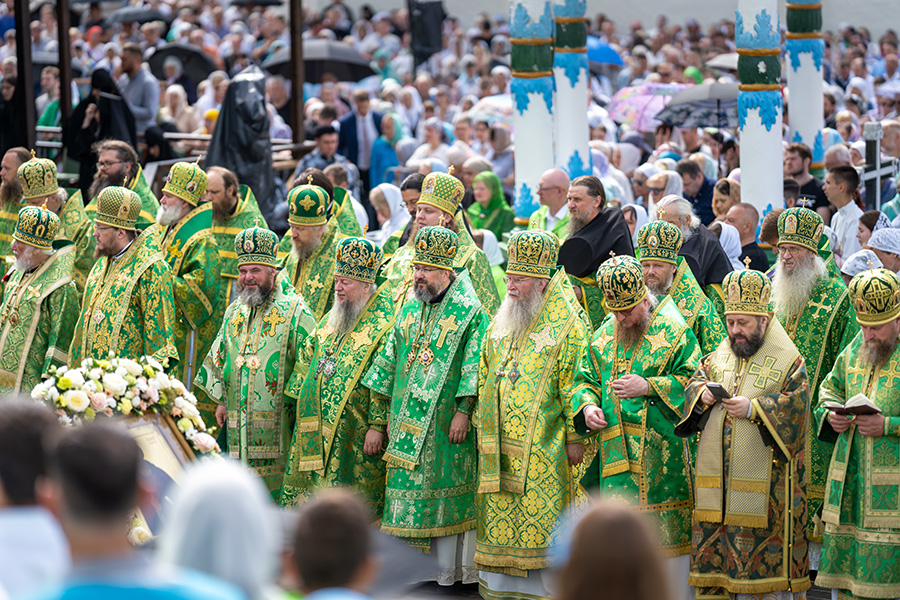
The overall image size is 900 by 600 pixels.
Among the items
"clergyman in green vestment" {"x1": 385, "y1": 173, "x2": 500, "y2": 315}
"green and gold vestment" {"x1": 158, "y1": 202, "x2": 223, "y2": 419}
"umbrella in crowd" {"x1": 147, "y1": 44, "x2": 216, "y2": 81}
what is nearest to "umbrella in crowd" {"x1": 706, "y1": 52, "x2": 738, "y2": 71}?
"umbrella in crowd" {"x1": 147, "y1": 44, "x2": 216, "y2": 81}

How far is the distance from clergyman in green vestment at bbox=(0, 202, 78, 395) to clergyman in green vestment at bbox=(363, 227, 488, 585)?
2.16 metres

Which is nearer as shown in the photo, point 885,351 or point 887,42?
point 885,351

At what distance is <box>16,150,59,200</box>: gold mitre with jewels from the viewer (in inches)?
378

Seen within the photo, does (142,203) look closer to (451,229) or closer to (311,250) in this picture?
(311,250)

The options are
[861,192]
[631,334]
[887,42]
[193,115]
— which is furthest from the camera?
[887,42]

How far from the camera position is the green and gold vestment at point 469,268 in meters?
8.20

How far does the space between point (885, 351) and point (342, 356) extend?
2.87 meters

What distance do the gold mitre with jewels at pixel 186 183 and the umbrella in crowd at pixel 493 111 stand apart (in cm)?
633

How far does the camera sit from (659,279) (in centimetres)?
736

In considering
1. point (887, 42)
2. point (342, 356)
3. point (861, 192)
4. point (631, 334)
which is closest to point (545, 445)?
point (631, 334)

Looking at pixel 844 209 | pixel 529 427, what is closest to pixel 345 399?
pixel 529 427

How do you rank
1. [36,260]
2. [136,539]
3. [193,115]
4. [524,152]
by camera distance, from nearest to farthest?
[136,539]
[36,260]
[524,152]
[193,115]

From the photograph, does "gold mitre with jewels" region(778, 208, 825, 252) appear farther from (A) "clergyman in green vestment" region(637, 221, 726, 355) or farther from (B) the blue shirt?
(B) the blue shirt

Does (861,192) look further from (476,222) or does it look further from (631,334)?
(631,334)
